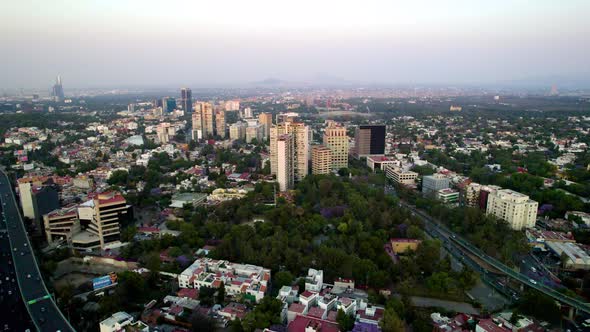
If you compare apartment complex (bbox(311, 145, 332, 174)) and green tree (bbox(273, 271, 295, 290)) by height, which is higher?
apartment complex (bbox(311, 145, 332, 174))

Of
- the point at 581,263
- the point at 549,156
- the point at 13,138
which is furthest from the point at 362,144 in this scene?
the point at 13,138

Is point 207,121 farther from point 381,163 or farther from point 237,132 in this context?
point 381,163

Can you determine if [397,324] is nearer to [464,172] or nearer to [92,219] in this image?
[92,219]

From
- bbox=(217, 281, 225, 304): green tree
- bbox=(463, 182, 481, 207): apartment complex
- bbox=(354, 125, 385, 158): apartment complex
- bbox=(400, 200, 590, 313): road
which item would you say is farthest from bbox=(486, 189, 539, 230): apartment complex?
bbox=(354, 125, 385, 158): apartment complex

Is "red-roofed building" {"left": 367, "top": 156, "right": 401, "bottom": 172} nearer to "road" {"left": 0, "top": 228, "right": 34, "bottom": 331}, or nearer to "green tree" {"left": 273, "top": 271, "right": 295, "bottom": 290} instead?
"green tree" {"left": 273, "top": 271, "right": 295, "bottom": 290}

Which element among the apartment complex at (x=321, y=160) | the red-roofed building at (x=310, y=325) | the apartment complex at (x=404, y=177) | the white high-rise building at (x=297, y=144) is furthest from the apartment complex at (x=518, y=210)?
the white high-rise building at (x=297, y=144)

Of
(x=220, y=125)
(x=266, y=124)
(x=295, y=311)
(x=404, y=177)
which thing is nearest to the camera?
(x=295, y=311)

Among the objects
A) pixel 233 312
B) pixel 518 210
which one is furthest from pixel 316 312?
pixel 518 210
